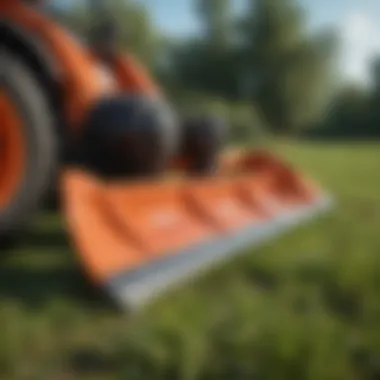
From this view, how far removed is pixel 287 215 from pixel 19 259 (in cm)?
77

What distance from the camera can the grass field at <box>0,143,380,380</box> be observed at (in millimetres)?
795

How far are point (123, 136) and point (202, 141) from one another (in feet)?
1.56

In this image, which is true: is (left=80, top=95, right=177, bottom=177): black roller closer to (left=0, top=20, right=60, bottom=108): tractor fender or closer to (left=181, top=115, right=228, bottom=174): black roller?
(left=0, top=20, right=60, bottom=108): tractor fender

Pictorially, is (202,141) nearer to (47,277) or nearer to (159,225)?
(159,225)

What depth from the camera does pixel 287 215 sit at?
1.73 meters

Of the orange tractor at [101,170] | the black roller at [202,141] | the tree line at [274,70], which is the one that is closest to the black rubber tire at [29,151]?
the orange tractor at [101,170]

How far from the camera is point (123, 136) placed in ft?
3.99

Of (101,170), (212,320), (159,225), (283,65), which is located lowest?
(212,320)

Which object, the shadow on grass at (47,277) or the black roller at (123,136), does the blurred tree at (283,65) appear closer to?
the black roller at (123,136)

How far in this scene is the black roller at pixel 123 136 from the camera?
1217 millimetres

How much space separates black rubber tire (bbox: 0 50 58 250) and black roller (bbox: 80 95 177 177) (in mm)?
74

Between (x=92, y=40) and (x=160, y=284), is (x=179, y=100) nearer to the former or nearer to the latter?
(x=92, y=40)

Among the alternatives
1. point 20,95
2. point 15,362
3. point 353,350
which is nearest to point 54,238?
point 20,95

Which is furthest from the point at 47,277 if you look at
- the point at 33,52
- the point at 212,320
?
the point at 33,52
